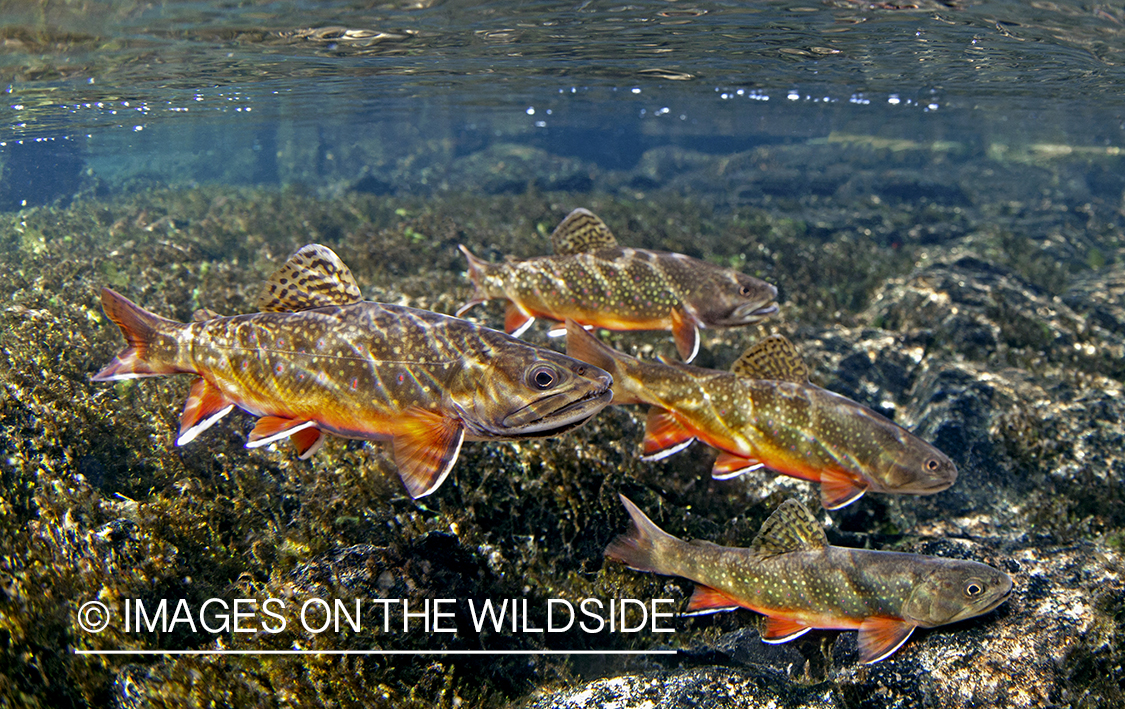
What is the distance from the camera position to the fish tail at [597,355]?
4801 mm

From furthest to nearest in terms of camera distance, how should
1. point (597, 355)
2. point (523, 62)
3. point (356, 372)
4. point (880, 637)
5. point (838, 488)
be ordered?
1. point (523, 62)
2. point (597, 355)
3. point (838, 488)
4. point (880, 637)
5. point (356, 372)

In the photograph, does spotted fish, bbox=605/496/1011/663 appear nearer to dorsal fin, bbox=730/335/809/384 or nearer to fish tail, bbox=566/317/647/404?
fish tail, bbox=566/317/647/404

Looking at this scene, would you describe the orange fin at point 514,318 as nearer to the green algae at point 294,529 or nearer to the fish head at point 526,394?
the green algae at point 294,529

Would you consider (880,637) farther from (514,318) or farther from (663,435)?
(514,318)

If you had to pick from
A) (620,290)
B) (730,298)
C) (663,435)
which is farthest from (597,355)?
(730,298)

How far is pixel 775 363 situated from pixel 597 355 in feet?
5.43

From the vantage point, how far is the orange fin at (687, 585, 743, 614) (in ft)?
14.3

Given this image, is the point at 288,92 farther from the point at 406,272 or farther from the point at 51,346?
the point at 51,346

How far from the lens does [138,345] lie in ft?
14.2

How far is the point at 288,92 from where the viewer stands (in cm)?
2877

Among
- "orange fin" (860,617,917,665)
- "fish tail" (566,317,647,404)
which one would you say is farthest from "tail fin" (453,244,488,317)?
"orange fin" (860,617,917,665)

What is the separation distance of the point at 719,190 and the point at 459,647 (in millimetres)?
32769

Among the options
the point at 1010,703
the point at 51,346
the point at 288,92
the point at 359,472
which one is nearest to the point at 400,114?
the point at 288,92

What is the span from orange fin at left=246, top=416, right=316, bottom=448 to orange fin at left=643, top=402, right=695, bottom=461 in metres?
2.78
